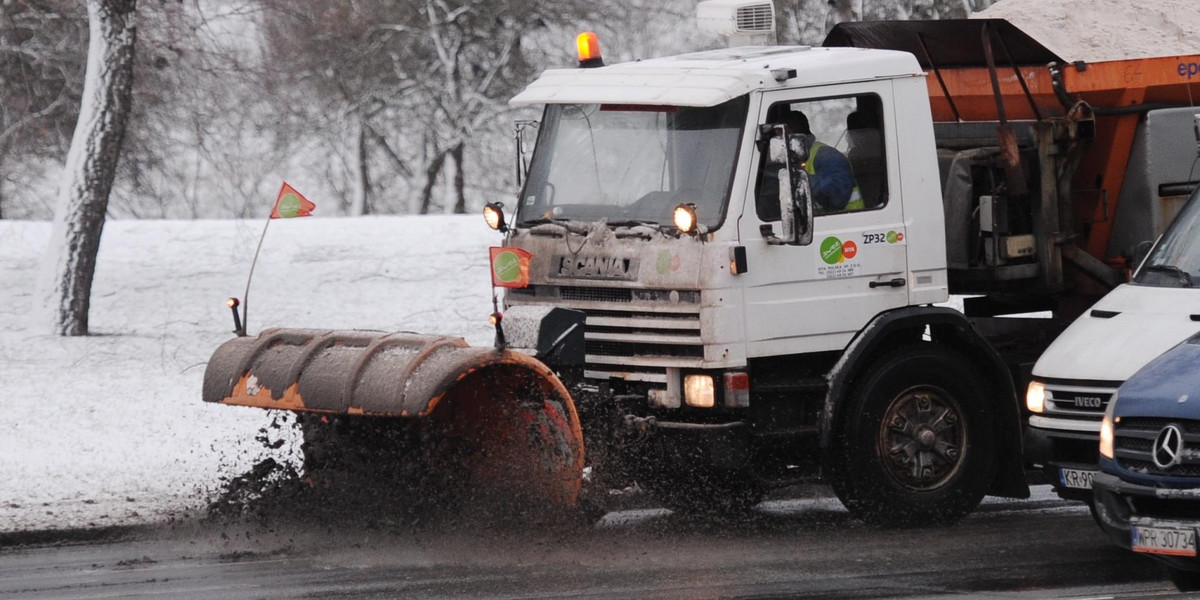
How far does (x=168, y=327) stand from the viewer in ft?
56.4

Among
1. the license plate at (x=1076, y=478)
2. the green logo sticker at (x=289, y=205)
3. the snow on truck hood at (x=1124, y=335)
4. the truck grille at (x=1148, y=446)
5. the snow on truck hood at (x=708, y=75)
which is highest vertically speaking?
the snow on truck hood at (x=708, y=75)

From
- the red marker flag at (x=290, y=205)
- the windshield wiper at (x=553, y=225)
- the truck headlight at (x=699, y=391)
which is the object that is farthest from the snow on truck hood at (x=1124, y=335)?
the red marker flag at (x=290, y=205)

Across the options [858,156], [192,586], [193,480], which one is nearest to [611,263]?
[858,156]

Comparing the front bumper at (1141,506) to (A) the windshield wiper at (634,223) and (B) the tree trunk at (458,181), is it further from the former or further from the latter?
(B) the tree trunk at (458,181)

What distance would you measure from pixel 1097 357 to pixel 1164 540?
4.12 feet

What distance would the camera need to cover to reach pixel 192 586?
7559 millimetres

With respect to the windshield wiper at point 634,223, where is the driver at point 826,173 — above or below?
above

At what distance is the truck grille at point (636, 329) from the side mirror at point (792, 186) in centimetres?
59

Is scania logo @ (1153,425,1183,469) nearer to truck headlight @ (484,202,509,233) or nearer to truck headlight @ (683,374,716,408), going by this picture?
truck headlight @ (683,374,716,408)

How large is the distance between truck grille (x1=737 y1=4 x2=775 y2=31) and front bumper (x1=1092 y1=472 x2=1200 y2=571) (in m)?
3.92

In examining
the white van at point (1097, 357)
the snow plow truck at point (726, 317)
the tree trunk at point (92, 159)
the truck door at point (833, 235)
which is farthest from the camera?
the tree trunk at point (92, 159)

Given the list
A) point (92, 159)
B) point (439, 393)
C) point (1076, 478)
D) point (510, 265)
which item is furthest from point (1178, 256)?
point (92, 159)

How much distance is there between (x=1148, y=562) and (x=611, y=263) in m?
2.95

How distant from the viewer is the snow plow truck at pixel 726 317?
8164 millimetres
